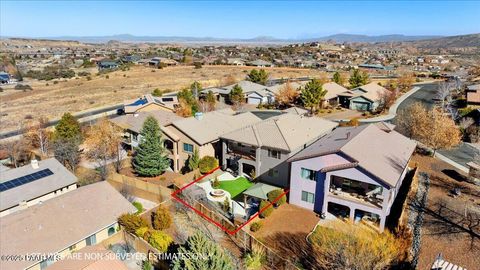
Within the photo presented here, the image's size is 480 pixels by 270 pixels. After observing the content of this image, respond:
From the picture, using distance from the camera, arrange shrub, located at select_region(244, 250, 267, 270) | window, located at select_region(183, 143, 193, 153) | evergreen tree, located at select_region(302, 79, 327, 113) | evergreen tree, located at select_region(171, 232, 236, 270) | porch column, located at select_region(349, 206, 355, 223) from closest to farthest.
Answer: evergreen tree, located at select_region(171, 232, 236, 270) < shrub, located at select_region(244, 250, 267, 270) < porch column, located at select_region(349, 206, 355, 223) < window, located at select_region(183, 143, 193, 153) < evergreen tree, located at select_region(302, 79, 327, 113)

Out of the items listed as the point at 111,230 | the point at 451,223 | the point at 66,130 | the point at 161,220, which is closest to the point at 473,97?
the point at 451,223

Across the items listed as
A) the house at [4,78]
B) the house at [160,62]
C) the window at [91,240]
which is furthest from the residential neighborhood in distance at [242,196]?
the house at [160,62]

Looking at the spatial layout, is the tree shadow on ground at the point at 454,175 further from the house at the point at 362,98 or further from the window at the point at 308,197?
the house at the point at 362,98

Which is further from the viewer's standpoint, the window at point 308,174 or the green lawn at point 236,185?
the green lawn at point 236,185

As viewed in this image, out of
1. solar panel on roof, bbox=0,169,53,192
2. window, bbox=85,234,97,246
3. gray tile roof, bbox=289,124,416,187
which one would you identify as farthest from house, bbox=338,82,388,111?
window, bbox=85,234,97,246

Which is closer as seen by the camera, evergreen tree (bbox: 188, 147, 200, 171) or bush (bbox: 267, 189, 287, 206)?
bush (bbox: 267, 189, 287, 206)

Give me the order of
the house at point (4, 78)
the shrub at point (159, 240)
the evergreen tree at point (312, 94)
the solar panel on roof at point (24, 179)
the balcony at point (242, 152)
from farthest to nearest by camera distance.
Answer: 1. the house at point (4, 78)
2. the evergreen tree at point (312, 94)
3. the balcony at point (242, 152)
4. the solar panel on roof at point (24, 179)
5. the shrub at point (159, 240)

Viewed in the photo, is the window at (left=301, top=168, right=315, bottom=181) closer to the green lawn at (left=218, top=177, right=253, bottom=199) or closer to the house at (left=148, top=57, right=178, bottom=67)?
the green lawn at (left=218, top=177, right=253, bottom=199)

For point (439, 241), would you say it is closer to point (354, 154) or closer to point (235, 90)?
point (354, 154)
